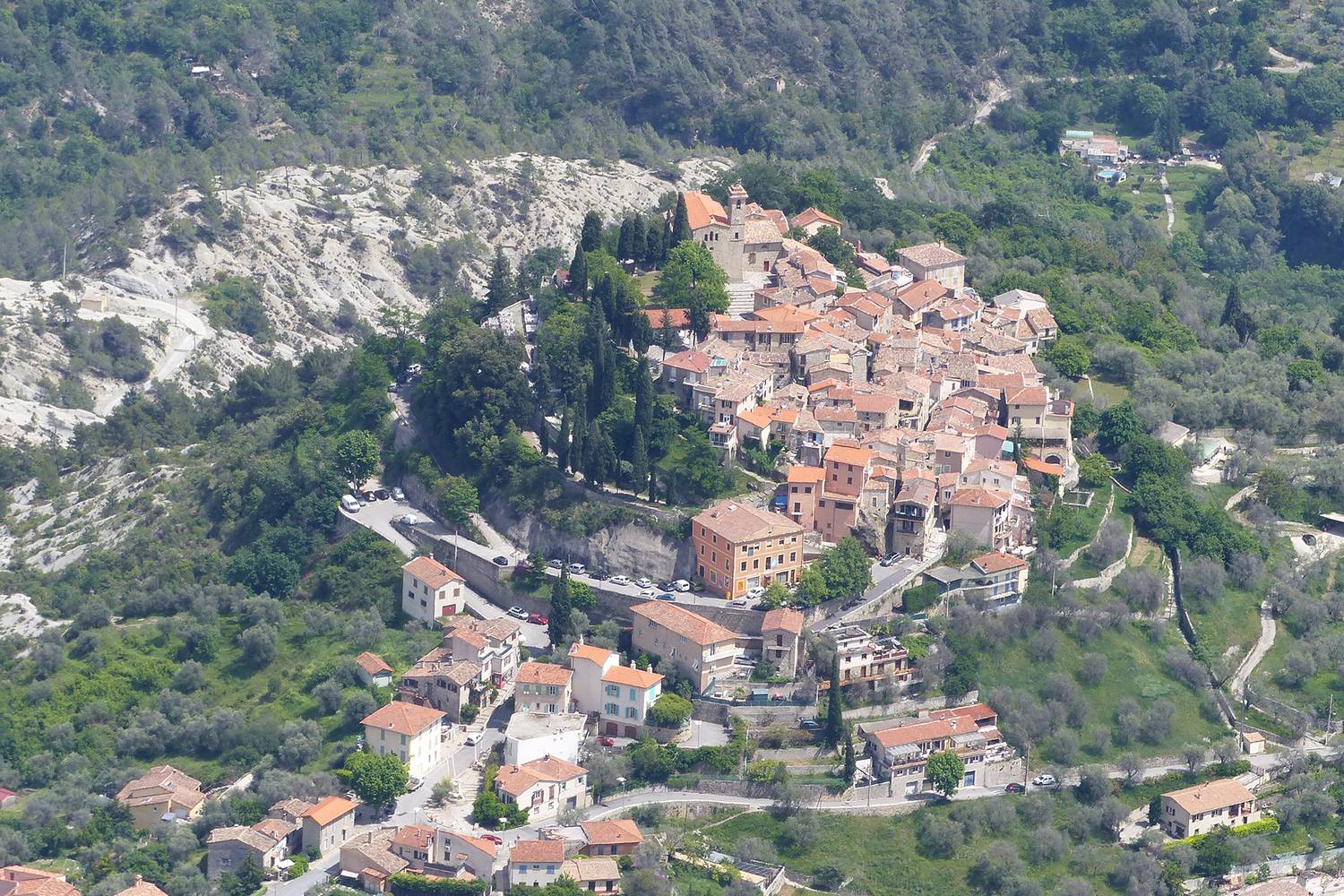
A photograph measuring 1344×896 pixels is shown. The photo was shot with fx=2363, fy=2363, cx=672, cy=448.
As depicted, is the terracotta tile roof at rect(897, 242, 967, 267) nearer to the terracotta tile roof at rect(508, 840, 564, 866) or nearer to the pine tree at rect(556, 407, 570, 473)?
the pine tree at rect(556, 407, 570, 473)

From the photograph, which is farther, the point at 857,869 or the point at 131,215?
the point at 131,215

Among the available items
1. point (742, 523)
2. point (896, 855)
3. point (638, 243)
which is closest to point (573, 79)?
point (638, 243)

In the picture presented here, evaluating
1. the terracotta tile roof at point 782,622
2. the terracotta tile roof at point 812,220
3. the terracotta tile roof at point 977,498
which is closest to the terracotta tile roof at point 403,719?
the terracotta tile roof at point 782,622

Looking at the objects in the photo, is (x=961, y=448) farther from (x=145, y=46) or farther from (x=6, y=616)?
(x=145, y=46)

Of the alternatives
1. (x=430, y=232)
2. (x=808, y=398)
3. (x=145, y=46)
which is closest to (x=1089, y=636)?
(x=808, y=398)

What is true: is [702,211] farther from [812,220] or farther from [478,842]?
[478,842]

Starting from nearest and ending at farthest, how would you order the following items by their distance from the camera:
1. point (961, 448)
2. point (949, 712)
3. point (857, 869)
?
point (857, 869)
point (949, 712)
point (961, 448)

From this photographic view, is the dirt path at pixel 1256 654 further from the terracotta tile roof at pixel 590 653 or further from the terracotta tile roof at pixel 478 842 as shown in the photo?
the terracotta tile roof at pixel 478 842
